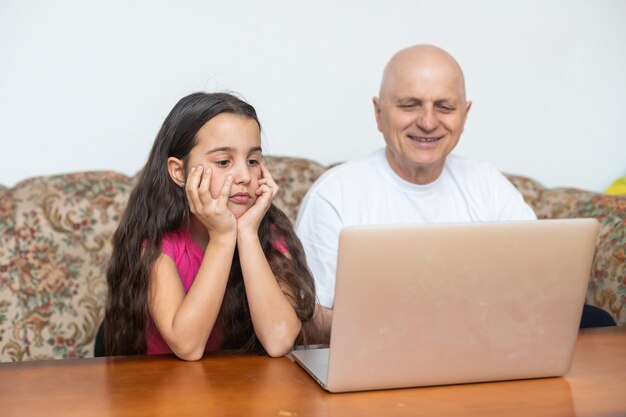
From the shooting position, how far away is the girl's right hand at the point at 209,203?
1411 mm

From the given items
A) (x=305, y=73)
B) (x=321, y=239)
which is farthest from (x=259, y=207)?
(x=305, y=73)

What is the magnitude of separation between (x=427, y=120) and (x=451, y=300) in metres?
1.03

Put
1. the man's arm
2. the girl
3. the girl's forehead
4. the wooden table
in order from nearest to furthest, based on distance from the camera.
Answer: the wooden table
the girl
the girl's forehead
the man's arm

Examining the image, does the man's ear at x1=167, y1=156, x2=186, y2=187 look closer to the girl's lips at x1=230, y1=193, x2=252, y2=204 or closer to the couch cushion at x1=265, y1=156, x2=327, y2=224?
the girl's lips at x1=230, y1=193, x2=252, y2=204

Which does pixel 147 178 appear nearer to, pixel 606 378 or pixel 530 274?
pixel 530 274

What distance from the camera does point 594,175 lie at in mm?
3170

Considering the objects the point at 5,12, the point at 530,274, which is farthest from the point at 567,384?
the point at 5,12

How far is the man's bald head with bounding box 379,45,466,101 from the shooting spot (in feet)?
6.90

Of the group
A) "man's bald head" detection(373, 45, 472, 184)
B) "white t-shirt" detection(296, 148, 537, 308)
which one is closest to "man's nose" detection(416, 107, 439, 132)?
"man's bald head" detection(373, 45, 472, 184)

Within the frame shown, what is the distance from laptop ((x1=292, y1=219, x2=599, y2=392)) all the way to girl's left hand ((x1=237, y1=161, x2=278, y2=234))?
0.38 meters

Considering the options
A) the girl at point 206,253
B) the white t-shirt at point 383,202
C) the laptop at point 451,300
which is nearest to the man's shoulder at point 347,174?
the white t-shirt at point 383,202

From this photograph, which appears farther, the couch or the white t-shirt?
the couch

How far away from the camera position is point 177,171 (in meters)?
1.58

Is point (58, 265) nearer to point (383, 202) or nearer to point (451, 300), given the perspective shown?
point (383, 202)
